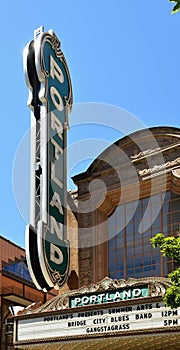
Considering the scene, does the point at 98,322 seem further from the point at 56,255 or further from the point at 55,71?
the point at 55,71

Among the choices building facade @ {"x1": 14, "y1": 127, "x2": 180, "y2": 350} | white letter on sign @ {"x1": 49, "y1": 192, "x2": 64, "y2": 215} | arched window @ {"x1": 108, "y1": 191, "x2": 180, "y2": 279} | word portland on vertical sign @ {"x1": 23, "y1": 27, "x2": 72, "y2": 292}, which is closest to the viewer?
building facade @ {"x1": 14, "y1": 127, "x2": 180, "y2": 350}

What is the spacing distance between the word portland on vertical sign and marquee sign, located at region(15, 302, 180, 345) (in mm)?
1185

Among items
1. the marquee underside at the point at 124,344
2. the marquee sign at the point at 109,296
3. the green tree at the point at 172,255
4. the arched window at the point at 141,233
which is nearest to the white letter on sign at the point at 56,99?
the arched window at the point at 141,233

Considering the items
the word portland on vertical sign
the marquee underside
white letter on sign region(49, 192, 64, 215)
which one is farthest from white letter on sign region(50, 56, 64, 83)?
the marquee underside

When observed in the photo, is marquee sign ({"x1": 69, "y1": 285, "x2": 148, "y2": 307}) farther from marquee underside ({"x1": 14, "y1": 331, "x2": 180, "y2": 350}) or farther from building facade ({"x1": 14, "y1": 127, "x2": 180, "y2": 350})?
marquee underside ({"x1": 14, "y1": 331, "x2": 180, "y2": 350})

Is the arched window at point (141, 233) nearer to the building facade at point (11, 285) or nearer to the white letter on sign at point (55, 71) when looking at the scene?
the white letter on sign at point (55, 71)

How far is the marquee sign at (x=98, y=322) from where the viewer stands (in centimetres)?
1588

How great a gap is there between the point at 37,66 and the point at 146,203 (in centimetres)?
594

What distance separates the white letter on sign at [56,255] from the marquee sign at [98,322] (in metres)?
1.78

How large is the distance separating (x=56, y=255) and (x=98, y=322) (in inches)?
120

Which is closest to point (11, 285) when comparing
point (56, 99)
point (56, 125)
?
point (56, 125)

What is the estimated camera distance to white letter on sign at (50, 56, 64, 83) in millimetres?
20875

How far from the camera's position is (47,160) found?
19422mm

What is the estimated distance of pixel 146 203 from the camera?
68.4 ft
